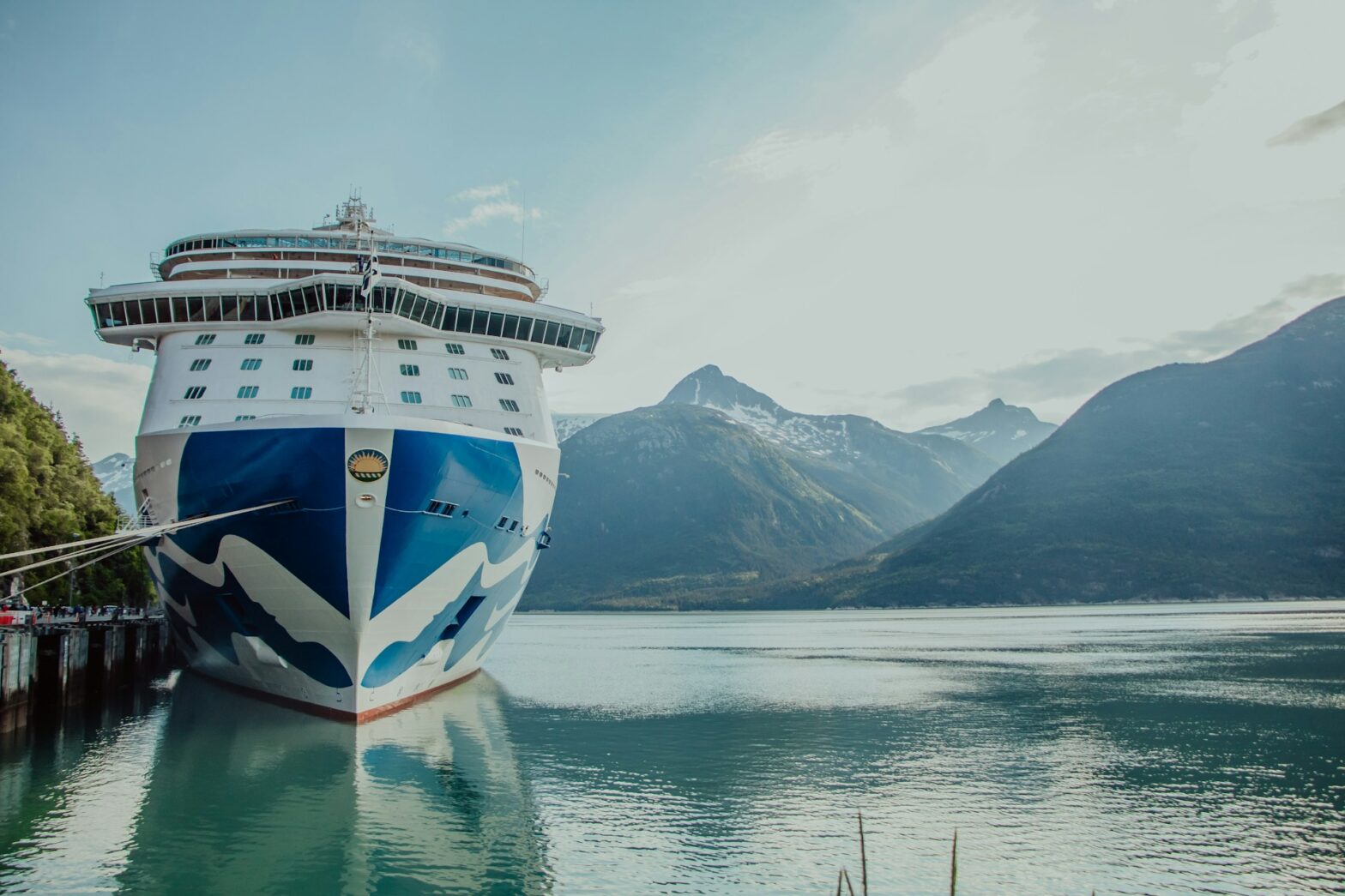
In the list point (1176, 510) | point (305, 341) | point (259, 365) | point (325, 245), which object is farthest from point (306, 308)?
point (1176, 510)

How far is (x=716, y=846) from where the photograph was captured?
16.2m

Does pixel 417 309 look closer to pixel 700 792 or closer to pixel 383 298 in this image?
pixel 383 298

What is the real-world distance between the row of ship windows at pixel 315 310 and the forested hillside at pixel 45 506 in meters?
13.6

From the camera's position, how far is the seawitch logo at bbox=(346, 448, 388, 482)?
21703 mm

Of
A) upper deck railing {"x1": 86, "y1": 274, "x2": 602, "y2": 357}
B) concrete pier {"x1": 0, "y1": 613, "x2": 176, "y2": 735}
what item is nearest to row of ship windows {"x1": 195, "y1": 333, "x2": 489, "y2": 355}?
upper deck railing {"x1": 86, "y1": 274, "x2": 602, "y2": 357}

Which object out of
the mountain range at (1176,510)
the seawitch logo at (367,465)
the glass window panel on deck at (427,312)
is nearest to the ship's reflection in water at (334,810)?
the seawitch logo at (367,465)

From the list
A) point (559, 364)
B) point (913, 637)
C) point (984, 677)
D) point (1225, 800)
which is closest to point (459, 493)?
point (559, 364)

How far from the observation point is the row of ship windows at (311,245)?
34.9m

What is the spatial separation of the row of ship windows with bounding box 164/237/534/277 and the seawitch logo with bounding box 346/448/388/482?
15.0 m

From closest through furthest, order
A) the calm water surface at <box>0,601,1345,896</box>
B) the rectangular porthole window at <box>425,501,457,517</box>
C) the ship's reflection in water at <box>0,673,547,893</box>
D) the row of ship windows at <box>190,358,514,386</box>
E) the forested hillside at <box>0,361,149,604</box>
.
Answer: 1. the ship's reflection in water at <box>0,673,547,893</box>
2. the calm water surface at <box>0,601,1345,896</box>
3. the rectangular porthole window at <box>425,501,457,517</box>
4. the row of ship windows at <box>190,358,514,386</box>
5. the forested hillside at <box>0,361,149,604</box>

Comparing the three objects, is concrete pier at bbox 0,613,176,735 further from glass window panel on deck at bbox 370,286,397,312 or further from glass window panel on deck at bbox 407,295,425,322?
glass window panel on deck at bbox 407,295,425,322

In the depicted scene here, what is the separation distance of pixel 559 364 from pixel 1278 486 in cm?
16673

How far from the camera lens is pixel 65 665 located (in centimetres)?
3356

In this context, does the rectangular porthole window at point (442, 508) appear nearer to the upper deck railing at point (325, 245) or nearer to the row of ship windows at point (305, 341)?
the row of ship windows at point (305, 341)
